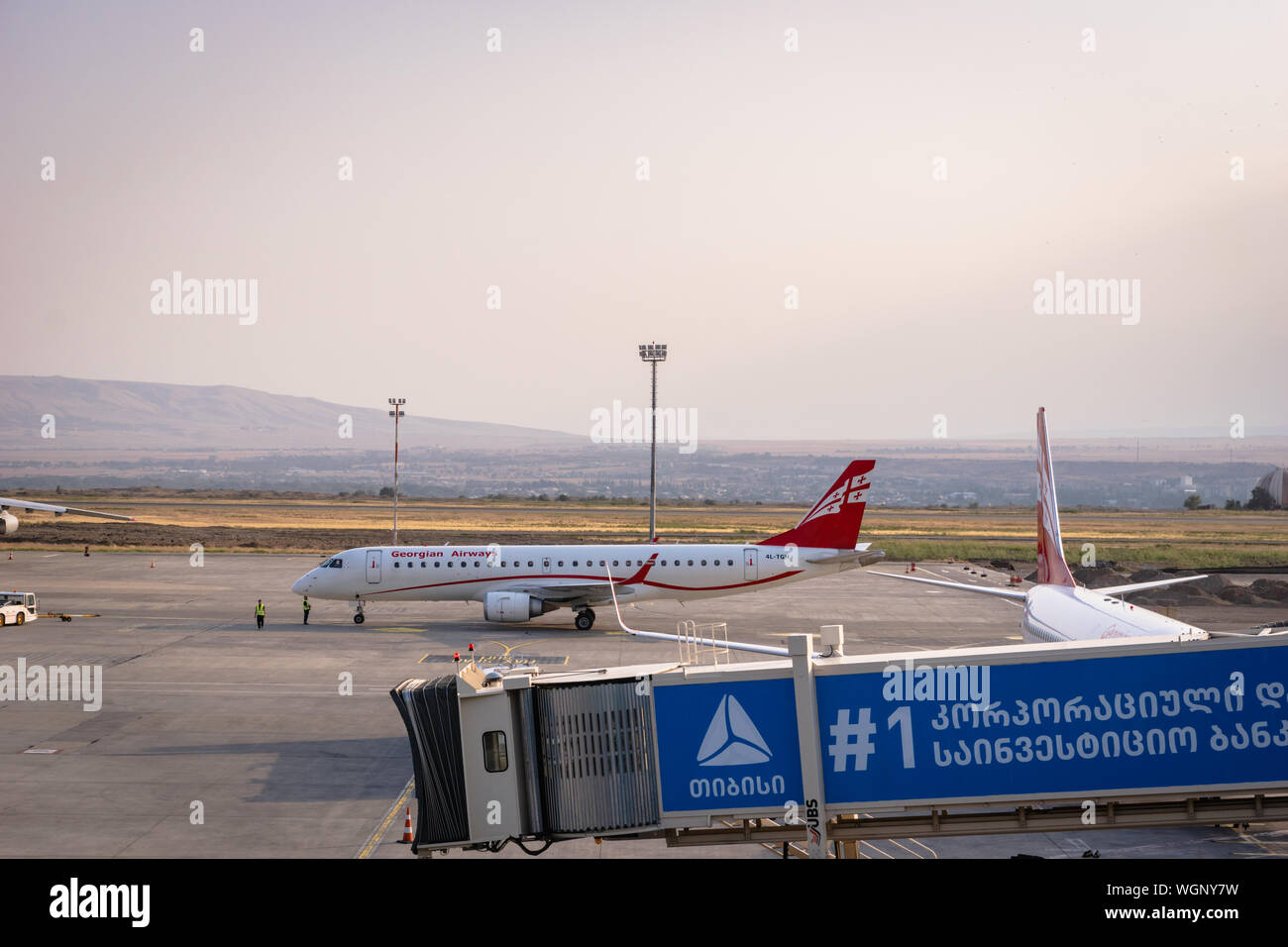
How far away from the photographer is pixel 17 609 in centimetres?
4578

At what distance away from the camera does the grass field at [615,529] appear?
91.6 metres

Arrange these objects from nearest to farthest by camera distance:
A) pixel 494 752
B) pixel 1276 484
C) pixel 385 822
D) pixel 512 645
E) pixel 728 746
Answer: pixel 728 746 < pixel 494 752 < pixel 385 822 < pixel 512 645 < pixel 1276 484

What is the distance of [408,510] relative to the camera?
506 ft

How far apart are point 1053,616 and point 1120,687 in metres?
15.9

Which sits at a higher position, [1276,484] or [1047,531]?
[1047,531]

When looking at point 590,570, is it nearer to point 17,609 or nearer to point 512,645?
point 512,645

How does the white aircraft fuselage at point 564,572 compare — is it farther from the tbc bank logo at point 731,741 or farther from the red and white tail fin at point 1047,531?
the tbc bank logo at point 731,741

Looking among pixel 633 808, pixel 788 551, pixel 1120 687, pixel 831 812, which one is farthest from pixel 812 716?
pixel 788 551

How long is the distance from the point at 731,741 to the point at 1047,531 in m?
24.3

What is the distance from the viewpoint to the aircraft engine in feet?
148

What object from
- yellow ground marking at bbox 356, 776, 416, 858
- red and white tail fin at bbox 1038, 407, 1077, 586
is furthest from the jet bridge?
red and white tail fin at bbox 1038, 407, 1077, 586

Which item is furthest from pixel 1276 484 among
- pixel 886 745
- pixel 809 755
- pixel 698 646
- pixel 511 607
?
pixel 809 755
